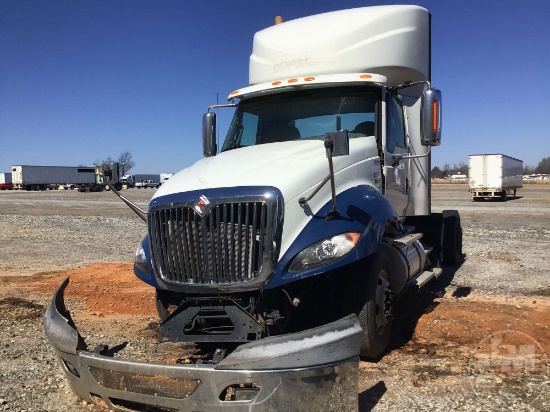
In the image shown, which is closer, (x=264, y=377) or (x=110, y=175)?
(x=264, y=377)

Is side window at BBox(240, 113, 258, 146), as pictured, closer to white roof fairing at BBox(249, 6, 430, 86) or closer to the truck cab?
the truck cab

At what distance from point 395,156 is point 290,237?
2.60 metres

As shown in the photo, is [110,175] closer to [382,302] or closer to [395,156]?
[382,302]

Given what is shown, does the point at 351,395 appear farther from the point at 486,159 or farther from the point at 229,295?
the point at 486,159

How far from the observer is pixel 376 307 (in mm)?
4723

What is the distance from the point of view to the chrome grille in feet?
12.8

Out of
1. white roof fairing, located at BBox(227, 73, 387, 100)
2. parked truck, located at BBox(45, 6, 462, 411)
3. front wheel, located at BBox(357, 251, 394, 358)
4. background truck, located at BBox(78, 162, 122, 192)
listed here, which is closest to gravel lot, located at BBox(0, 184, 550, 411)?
front wheel, located at BBox(357, 251, 394, 358)

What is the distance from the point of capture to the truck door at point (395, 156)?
19.6 ft

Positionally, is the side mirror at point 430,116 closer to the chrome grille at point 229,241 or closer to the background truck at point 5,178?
the chrome grille at point 229,241

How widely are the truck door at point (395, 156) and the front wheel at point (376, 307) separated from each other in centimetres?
134

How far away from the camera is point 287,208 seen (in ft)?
13.2

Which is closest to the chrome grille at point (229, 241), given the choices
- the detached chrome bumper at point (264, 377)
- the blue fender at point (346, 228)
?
the blue fender at point (346, 228)

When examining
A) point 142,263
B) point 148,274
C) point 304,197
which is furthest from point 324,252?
point 142,263

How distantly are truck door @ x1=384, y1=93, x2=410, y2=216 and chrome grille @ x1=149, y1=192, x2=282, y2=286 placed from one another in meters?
2.41
